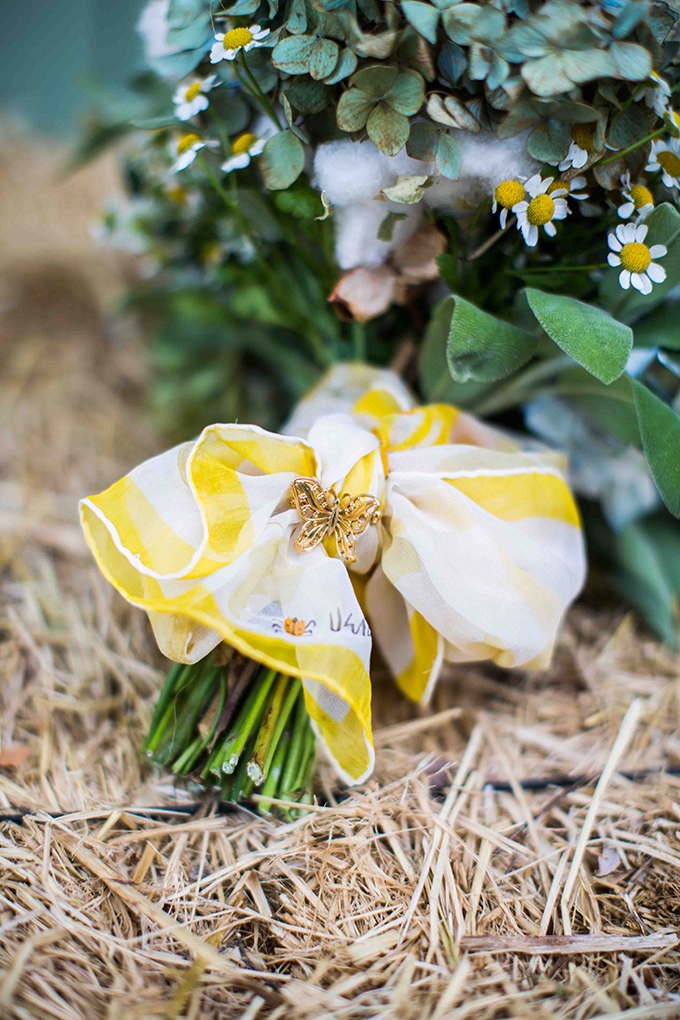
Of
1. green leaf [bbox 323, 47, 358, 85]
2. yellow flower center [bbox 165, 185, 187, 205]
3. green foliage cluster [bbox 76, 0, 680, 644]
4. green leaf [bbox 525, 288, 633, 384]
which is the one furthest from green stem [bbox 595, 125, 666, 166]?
yellow flower center [bbox 165, 185, 187, 205]

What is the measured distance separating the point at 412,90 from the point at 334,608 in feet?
1.45

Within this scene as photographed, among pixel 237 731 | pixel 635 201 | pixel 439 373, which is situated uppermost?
pixel 635 201

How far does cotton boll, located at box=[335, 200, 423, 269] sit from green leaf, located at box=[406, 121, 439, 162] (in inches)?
2.7

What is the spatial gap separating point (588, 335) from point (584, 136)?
0.18m

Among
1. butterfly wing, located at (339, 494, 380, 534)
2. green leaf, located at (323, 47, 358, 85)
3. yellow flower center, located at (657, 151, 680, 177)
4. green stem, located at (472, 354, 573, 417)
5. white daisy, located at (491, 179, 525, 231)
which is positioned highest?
green leaf, located at (323, 47, 358, 85)

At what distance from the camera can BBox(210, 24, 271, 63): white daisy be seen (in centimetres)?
56

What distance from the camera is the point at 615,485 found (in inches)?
31.5

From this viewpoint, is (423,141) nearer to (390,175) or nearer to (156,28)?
(390,175)

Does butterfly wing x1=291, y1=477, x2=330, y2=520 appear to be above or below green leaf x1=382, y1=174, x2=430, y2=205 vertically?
below

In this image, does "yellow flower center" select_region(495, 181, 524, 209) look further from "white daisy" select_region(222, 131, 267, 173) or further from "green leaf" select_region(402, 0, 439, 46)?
"white daisy" select_region(222, 131, 267, 173)

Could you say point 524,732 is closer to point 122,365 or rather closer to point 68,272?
point 122,365

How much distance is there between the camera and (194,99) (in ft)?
2.06

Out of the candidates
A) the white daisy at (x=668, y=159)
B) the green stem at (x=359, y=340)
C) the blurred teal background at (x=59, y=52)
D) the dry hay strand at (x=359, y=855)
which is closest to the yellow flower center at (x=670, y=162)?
the white daisy at (x=668, y=159)

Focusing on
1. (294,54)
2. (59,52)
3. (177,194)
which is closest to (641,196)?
(294,54)
